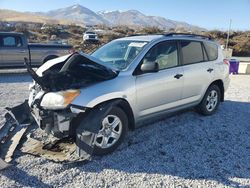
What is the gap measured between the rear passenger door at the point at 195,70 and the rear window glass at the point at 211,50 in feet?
0.43

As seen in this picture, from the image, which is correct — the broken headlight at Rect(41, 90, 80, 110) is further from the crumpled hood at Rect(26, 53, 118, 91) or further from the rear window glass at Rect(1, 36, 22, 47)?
the rear window glass at Rect(1, 36, 22, 47)

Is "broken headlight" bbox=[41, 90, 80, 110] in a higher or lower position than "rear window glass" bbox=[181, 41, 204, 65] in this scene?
lower

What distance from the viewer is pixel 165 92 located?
5.11 metres

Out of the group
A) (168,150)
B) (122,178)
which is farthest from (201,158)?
(122,178)

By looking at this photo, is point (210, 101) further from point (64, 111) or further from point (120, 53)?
point (64, 111)

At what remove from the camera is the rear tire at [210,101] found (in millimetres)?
6211

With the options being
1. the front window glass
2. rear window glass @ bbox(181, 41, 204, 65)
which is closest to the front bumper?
the front window glass

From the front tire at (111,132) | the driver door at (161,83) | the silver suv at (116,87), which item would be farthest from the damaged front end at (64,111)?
the driver door at (161,83)

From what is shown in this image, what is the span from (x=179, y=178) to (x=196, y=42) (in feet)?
10.6

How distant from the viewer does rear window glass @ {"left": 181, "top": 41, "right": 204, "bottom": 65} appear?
5.66m

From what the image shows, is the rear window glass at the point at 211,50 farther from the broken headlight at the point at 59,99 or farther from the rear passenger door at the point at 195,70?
the broken headlight at the point at 59,99

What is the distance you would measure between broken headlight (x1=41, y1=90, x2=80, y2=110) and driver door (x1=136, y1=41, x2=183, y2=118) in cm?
110

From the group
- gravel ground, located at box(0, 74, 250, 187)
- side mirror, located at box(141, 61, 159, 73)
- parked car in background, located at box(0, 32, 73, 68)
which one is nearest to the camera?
gravel ground, located at box(0, 74, 250, 187)

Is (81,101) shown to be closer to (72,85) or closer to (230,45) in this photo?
(72,85)
